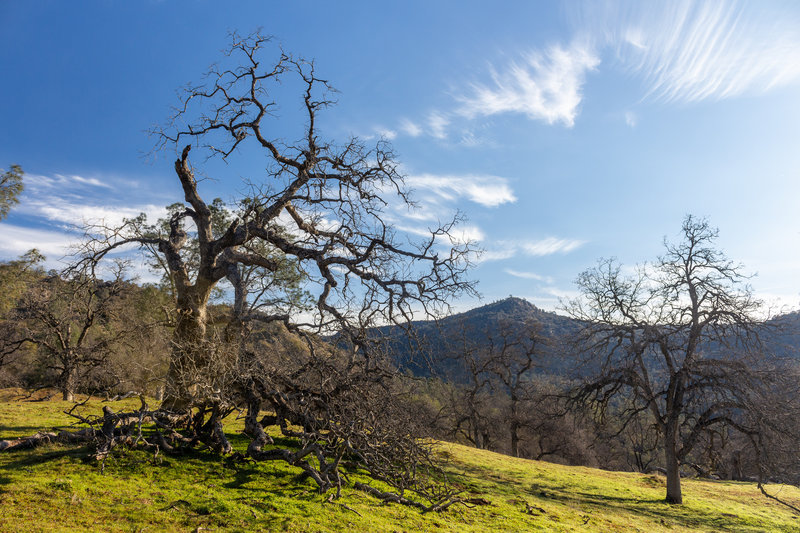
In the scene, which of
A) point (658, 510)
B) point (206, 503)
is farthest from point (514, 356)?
point (206, 503)

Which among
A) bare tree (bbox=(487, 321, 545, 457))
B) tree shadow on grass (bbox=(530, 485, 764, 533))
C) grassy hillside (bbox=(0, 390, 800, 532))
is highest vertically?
bare tree (bbox=(487, 321, 545, 457))

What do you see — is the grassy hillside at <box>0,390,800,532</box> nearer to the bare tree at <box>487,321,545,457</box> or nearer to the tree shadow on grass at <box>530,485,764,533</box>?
the tree shadow on grass at <box>530,485,764,533</box>

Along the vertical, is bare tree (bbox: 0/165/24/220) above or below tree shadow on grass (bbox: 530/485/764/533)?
above

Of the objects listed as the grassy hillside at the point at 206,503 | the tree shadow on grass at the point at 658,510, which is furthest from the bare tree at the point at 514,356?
the grassy hillside at the point at 206,503

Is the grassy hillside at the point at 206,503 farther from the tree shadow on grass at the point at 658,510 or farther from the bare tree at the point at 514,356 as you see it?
the bare tree at the point at 514,356

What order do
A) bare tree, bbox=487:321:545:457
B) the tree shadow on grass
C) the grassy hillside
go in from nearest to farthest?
1. the grassy hillside
2. the tree shadow on grass
3. bare tree, bbox=487:321:545:457

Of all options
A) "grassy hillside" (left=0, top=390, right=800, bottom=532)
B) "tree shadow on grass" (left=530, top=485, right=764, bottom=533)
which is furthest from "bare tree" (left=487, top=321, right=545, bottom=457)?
"grassy hillside" (left=0, top=390, right=800, bottom=532)

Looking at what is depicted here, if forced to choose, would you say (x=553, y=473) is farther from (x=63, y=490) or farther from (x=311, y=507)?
(x=63, y=490)

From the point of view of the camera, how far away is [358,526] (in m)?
5.70

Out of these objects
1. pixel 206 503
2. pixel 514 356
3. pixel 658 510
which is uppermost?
pixel 514 356

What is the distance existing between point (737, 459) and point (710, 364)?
24462 millimetres

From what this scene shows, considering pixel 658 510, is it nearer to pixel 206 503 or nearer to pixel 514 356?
pixel 206 503

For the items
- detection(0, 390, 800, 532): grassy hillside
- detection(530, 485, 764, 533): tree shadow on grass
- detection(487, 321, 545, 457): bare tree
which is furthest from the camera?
detection(487, 321, 545, 457): bare tree

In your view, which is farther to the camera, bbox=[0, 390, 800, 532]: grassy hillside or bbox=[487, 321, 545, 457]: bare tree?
bbox=[487, 321, 545, 457]: bare tree
